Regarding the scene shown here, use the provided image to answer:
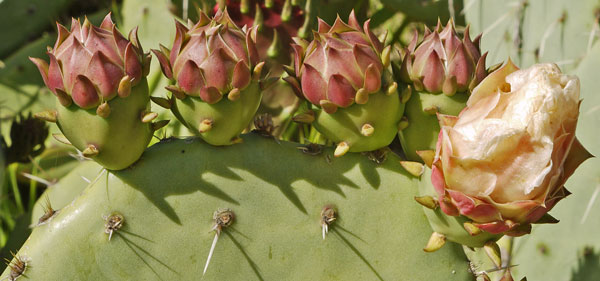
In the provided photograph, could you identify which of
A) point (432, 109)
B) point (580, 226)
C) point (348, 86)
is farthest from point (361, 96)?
point (580, 226)

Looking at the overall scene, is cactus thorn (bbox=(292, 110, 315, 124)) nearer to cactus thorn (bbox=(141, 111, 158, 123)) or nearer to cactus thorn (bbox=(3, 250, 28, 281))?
cactus thorn (bbox=(141, 111, 158, 123))

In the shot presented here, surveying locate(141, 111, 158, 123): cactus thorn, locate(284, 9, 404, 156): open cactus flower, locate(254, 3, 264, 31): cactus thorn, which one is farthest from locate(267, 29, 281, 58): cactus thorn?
locate(141, 111, 158, 123): cactus thorn

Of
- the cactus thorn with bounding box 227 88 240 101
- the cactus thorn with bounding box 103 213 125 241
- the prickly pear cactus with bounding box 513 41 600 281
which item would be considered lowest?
the prickly pear cactus with bounding box 513 41 600 281

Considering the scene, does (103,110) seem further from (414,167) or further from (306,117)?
(414,167)

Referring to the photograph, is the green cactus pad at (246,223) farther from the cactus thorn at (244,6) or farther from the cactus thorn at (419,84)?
the cactus thorn at (244,6)

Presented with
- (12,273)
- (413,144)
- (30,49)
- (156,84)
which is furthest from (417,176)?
(30,49)

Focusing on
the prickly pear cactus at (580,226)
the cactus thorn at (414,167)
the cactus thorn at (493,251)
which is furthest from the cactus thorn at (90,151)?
the prickly pear cactus at (580,226)
